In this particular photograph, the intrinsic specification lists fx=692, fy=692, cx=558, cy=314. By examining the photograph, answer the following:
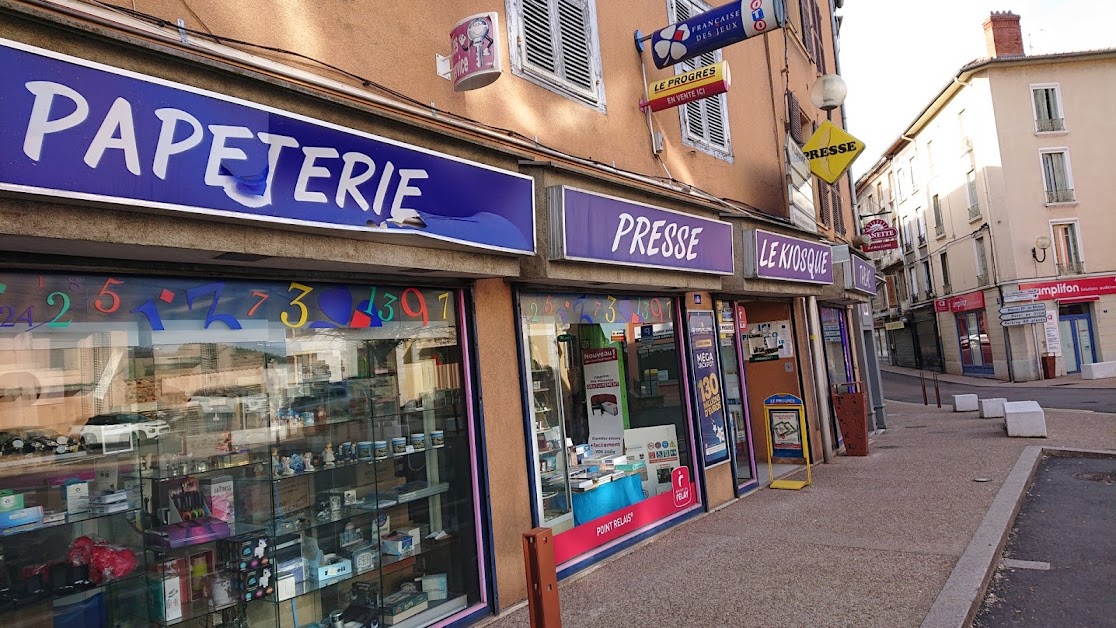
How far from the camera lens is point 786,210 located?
1152 centimetres

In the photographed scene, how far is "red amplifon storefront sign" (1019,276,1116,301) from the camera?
27.4 meters

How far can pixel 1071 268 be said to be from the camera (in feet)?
91.6

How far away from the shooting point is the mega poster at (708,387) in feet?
27.3

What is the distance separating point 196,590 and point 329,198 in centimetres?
235

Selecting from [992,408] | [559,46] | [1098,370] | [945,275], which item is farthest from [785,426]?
[945,275]

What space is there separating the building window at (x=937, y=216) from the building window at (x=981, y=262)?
4.26 m

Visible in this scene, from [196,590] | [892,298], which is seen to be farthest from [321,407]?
[892,298]

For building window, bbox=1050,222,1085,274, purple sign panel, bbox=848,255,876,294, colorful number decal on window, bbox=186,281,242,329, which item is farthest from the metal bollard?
building window, bbox=1050,222,1085,274

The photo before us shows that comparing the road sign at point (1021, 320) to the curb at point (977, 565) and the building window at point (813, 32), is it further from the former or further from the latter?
the curb at point (977, 565)

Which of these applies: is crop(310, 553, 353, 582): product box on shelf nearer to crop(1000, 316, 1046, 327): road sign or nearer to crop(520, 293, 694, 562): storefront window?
crop(520, 293, 694, 562): storefront window

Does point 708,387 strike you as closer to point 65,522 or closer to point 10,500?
point 65,522

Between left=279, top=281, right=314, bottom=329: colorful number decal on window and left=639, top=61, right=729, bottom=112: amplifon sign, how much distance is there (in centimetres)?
474

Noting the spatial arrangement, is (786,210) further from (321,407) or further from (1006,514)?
(321,407)

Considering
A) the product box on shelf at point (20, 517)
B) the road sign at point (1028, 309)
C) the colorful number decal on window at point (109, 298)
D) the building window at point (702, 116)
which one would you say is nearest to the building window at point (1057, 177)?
the road sign at point (1028, 309)
